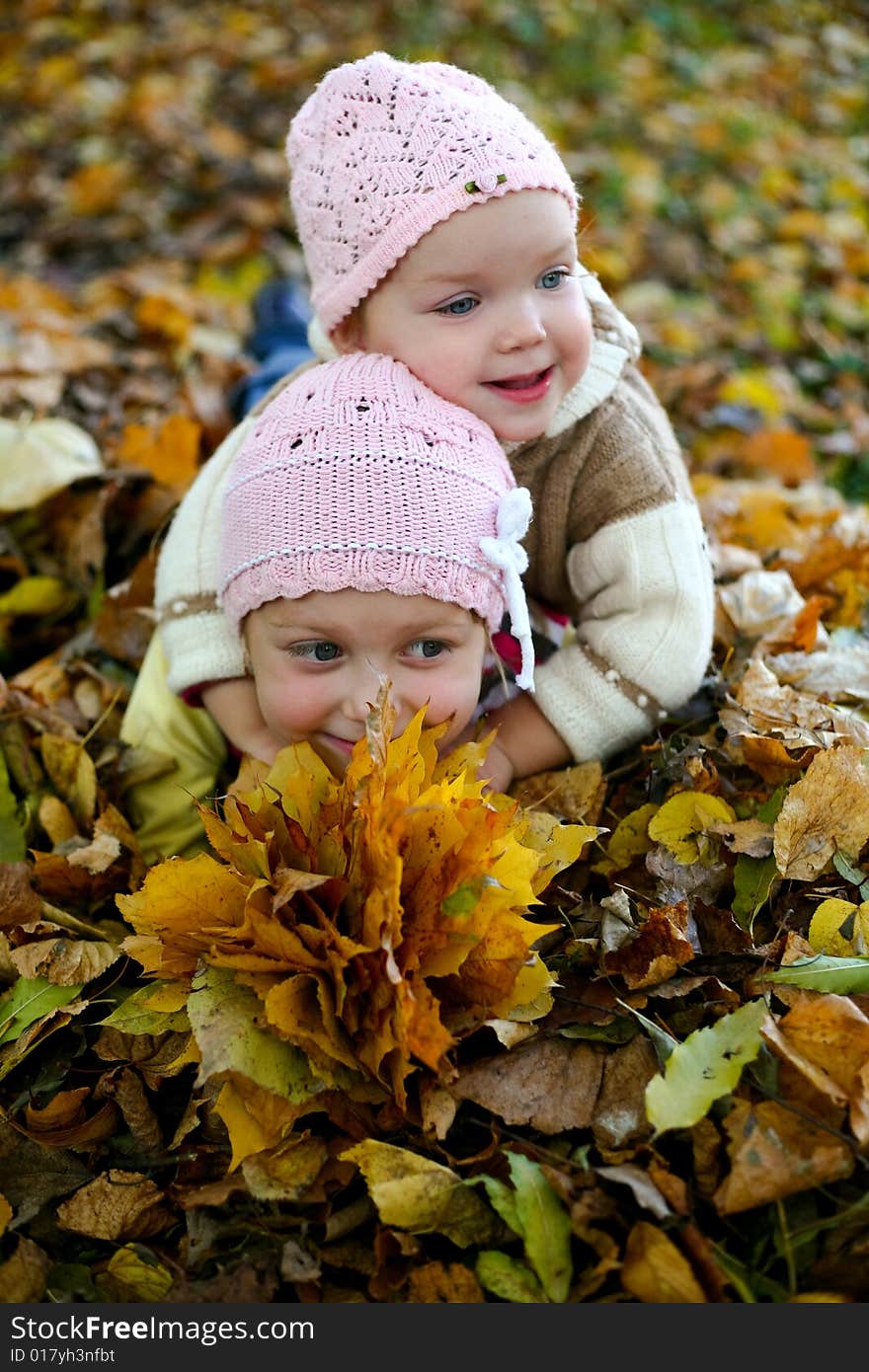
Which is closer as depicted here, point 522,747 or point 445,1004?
point 445,1004

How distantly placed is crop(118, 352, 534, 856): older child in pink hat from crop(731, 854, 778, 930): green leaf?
40 centimetres

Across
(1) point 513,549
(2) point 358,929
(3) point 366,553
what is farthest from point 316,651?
(2) point 358,929

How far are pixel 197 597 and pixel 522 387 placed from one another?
61 centimetres

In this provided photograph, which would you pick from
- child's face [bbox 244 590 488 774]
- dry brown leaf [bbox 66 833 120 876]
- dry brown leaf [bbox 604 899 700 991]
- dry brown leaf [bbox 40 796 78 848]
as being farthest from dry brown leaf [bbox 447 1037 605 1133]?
dry brown leaf [bbox 40 796 78 848]

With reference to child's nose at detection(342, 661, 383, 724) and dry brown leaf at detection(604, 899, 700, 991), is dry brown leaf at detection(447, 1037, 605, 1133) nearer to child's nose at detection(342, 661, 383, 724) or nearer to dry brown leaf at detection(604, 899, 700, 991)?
dry brown leaf at detection(604, 899, 700, 991)

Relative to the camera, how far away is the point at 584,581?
197 centimetres

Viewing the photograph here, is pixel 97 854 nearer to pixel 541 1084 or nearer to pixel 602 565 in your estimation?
pixel 541 1084

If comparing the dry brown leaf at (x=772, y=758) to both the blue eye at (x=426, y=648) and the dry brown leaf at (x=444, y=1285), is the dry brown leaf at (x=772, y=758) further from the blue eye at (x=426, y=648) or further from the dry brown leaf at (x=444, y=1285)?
the dry brown leaf at (x=444, y=1285)

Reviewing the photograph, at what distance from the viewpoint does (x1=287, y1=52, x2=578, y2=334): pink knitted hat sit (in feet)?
5.49

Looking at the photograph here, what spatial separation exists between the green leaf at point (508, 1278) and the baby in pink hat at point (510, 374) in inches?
28.4

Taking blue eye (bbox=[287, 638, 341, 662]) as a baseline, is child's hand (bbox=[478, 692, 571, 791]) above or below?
below

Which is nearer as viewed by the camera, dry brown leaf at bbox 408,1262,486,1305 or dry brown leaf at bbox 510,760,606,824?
dry brown leaf at bbox 408,1262,486,1305

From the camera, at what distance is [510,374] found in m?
1.73

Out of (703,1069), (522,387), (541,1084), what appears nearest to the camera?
(703,1069)
